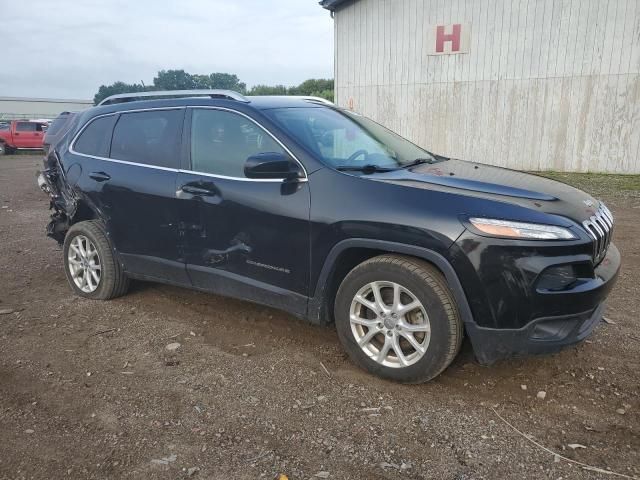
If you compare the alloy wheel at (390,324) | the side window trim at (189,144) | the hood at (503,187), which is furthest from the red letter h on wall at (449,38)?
the alloy wheel at (390,324)

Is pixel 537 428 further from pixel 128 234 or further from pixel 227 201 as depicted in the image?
pixel 128 234

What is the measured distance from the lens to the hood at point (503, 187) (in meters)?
2.94

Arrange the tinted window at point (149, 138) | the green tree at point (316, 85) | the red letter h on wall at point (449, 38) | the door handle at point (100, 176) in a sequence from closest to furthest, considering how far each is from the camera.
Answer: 1. the tinted window at point (149, 138)
2. the door handle at point (100, 176)
3. the red letter h on wall at point (449, 38)
4. the green tree at point (316, 85)

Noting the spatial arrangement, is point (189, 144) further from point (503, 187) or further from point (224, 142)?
point (503, 187)

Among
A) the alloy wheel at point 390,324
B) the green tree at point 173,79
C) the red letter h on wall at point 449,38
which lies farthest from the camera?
the green tree at point 173,79

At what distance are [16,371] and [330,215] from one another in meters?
2.37

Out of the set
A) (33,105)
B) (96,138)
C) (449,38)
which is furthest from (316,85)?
(33,105)

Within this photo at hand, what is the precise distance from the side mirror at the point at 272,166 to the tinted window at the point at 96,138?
6.14 ft

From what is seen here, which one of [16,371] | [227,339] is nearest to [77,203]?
[16,371]

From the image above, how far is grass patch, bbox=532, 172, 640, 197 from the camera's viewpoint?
10422 mm

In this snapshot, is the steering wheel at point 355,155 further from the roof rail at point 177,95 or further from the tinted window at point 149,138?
the tinted window at point 149,138

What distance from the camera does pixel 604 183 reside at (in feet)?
38.7

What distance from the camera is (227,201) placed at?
363 centimetres

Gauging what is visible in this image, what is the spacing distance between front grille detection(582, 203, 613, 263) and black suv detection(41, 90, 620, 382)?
0.02 m
